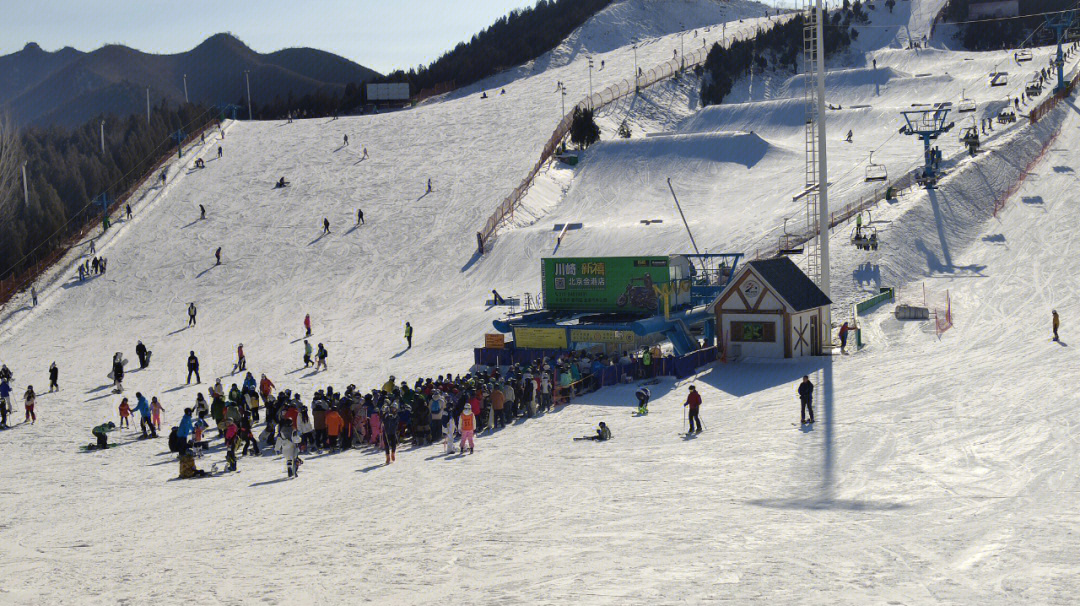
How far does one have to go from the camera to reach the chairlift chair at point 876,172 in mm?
39812

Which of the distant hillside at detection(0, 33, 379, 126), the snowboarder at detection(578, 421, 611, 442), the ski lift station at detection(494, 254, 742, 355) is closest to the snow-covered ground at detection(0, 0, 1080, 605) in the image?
the snowboarder at detection(578, 421, 611, 442)

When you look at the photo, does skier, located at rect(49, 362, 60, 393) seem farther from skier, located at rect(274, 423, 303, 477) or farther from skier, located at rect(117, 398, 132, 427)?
skier, located at rect(274, 423, 303, 477)

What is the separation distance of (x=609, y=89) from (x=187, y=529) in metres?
50.9

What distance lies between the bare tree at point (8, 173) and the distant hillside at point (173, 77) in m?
88.2

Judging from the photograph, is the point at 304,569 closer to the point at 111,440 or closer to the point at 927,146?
the point at 111,440

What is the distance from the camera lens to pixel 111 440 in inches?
856

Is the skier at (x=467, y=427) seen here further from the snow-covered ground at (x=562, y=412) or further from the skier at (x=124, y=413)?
the skier at (x=124, y=413)

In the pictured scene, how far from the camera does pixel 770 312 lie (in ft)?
81.5

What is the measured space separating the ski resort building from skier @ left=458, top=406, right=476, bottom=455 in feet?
30.8

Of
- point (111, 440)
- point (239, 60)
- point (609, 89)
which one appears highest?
point (239, 60)

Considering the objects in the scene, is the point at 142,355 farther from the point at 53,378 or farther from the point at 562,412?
the point at 562,412

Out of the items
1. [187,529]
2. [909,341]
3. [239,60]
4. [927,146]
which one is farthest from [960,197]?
[239,60]

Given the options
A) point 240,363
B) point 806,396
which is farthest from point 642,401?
point 240,363

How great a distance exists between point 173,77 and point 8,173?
123805 mm
